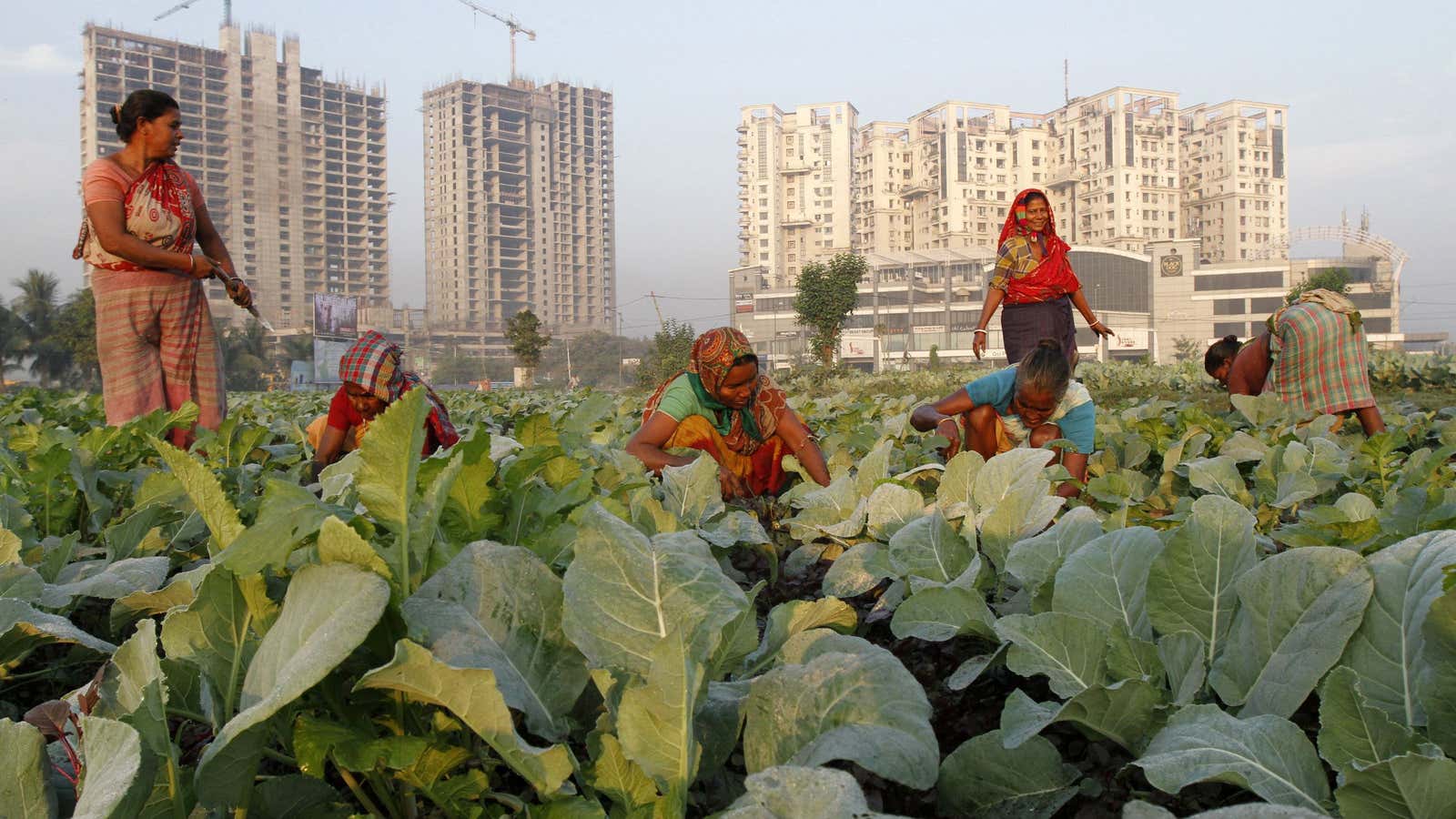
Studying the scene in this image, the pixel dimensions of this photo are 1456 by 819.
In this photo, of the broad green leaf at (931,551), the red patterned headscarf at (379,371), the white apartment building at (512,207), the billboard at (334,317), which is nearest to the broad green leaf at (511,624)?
the broad green leaf at (931,551)

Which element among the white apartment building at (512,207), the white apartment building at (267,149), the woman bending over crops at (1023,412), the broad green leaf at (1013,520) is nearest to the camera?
the broad green leaf at (1013,520)

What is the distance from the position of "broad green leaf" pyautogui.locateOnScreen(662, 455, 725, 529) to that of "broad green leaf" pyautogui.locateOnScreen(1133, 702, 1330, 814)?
1.13 metres

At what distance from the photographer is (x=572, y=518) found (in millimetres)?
1260

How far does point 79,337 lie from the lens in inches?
1791

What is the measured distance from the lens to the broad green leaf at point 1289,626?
0.88m

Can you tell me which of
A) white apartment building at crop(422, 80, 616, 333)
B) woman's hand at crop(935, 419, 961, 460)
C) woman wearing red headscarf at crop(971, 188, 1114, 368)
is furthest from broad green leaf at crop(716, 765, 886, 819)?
white apartment building at crop(422, 80, 616, 333)

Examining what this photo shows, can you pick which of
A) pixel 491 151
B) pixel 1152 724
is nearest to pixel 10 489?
pixel 1152 724

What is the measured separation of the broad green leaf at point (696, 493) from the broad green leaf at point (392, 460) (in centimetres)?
93

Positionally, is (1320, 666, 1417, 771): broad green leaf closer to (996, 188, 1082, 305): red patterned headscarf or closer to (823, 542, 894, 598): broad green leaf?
(823, 542, 894, 598): broad green leaf

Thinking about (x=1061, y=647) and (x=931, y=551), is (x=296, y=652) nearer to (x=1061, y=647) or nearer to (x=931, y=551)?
(x=1061, y=647)

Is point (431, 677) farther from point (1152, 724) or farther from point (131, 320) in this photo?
point (131, 320)

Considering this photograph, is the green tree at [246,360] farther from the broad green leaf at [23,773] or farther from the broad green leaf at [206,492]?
the broad green leaf at [23,773]

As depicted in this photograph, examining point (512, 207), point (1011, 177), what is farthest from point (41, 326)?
point (1011, 177)

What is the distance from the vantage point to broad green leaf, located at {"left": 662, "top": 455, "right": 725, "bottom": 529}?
187cm
